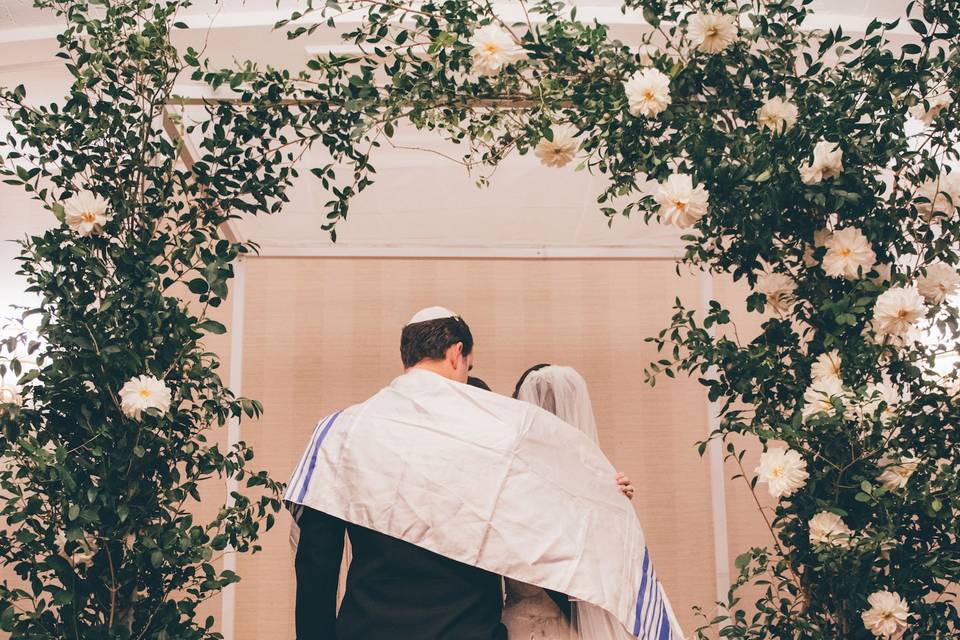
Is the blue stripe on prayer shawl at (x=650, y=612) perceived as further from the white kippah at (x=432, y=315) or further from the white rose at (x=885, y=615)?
the white kippah at (x=432, y=315)

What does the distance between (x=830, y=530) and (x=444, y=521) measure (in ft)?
2.83

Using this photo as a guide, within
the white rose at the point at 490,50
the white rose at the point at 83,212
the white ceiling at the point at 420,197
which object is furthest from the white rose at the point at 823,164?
the white rose at the point at 83,212

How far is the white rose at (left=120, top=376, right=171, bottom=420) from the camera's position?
1.97 meters

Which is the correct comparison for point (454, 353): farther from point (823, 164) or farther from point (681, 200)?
point (823, 164)

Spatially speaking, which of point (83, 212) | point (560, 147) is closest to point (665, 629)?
point (560, 147)

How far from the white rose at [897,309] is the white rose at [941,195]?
26cm

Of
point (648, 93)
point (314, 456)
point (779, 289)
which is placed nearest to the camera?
point (314, 456)

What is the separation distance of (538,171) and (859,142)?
187 centimetres

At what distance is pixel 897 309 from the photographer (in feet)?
6.30

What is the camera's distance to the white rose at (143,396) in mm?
1967

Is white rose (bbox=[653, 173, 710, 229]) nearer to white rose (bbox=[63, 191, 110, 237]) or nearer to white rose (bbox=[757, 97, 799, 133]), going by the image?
white rose (bbox=[757, 97, 799, 133])

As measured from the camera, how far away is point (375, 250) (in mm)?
3557

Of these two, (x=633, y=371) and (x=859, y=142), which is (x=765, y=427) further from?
(x=633, y=371)

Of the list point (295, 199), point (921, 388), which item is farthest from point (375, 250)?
point (921, 388)
